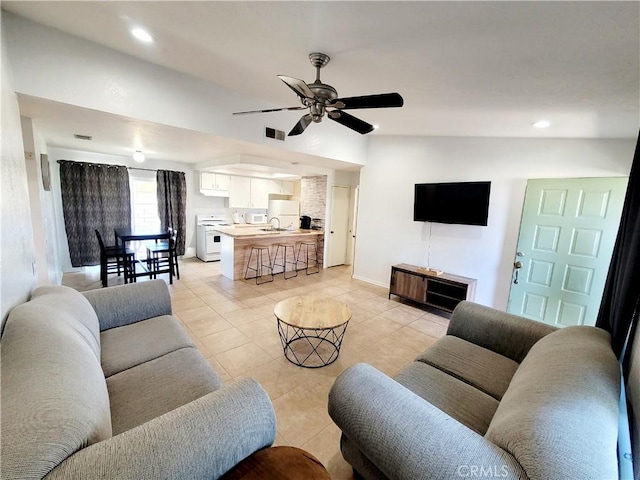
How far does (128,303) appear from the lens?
7.07ft

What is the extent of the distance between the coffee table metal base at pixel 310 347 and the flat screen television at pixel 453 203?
7.76ft

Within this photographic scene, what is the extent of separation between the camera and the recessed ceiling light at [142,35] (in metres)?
2.01

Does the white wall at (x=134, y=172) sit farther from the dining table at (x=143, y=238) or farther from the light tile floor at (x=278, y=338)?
the dining table at (x=143, y=238)

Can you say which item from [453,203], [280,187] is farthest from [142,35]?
[280,187]

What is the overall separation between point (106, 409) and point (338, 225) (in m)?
5.57

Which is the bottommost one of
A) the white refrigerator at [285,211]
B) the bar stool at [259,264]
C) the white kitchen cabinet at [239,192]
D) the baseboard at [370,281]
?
the baseboard at [370,281]

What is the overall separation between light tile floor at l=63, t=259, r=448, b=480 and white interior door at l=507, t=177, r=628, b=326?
1162 millimetres

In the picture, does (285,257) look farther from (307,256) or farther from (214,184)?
(214,184)

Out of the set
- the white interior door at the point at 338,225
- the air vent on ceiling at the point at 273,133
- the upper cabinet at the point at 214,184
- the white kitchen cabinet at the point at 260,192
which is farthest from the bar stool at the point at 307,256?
the air vent on ceiling at the point at 273,133

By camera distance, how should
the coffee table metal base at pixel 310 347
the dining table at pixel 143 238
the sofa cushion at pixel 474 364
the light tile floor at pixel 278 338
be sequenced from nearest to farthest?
the sofa cushion at pixel 474 364 < the light tile floor at pixel 278 338 < the coffee table metal base at pixel 310 347 < the dining table at pixel 143 238

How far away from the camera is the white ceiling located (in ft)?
4.62

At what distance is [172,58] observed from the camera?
2.43m

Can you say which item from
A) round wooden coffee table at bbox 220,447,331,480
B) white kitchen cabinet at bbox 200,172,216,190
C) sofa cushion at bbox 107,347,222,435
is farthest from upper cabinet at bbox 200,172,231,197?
round wooden coffee table at bbox 220,447,331,480

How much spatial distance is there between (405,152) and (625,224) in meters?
3.15
